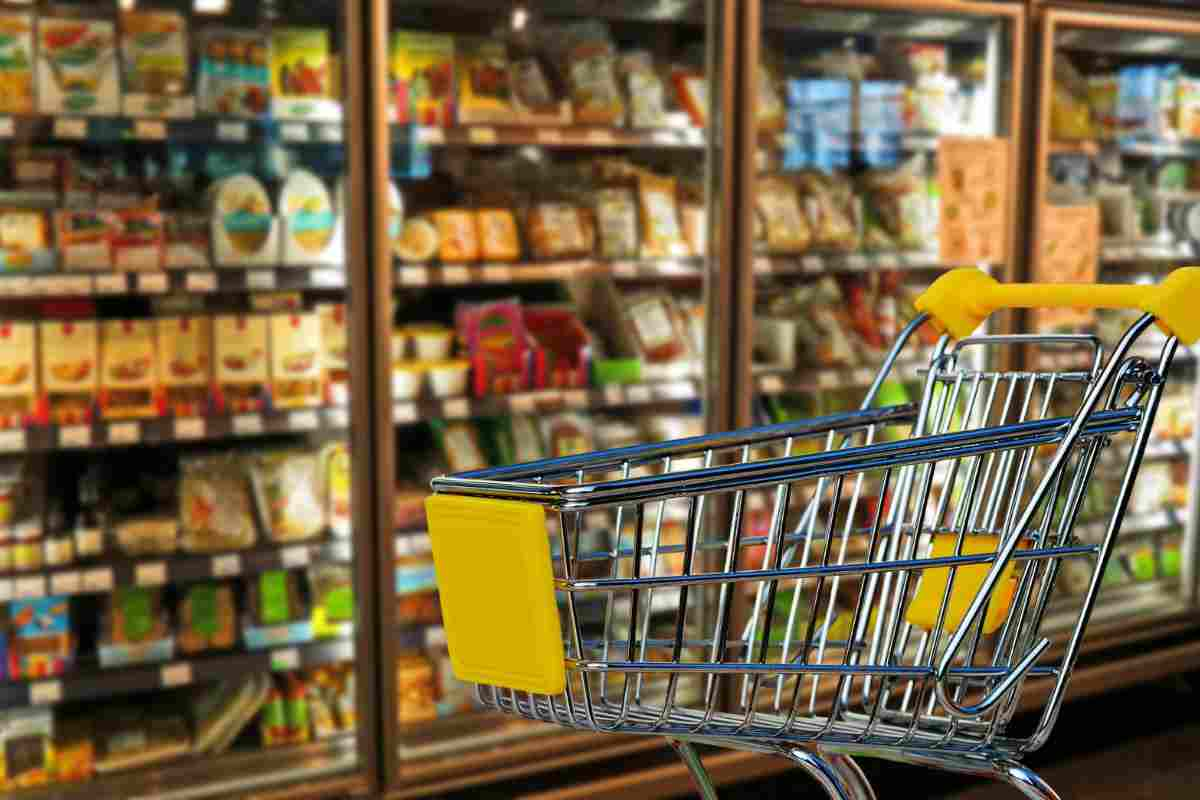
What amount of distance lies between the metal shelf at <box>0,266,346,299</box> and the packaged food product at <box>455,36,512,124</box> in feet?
1.58

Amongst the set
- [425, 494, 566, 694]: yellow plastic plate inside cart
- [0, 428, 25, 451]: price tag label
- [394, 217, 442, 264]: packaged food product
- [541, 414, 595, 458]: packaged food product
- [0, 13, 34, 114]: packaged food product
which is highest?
[0, 13, 34, 114]: packaged food product

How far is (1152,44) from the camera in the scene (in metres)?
3.78

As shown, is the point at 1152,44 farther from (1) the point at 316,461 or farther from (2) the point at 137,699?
(2) the point at 137,699

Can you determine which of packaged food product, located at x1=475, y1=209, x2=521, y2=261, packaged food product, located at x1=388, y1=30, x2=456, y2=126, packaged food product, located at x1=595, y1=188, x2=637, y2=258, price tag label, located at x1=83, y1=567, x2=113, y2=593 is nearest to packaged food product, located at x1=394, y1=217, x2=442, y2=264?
packaged food product, located at x1=475, y1=209, x2=521, y2=261

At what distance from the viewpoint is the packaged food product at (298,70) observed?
8.49ft

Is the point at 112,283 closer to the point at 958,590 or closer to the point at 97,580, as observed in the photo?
the point at 97,580

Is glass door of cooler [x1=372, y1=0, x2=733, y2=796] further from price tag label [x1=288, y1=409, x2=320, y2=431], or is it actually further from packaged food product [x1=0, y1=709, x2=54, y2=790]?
packaged food product [x1=0, y1=709, x2=54, y2=790]

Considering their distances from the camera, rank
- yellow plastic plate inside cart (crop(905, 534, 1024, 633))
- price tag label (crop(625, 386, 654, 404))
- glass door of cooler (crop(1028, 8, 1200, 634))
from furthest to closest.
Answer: glass door of cooler (crop(1028, 8, 1200, 634)) < price tag label (crop(625, 386, 654, 404)) < yellow plastic plate inside cart (crop(905, 534, 1024, 633))

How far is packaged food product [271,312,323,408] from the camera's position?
2.67 metres

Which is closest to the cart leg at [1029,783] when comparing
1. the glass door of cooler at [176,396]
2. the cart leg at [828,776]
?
the cart leg at [828,776]

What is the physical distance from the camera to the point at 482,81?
285 cm

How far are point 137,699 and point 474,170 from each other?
1.40m

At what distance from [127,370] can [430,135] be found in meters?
0.79

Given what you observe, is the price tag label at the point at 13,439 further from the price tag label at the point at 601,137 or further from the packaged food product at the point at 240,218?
the price tag label at the point at 601,137
